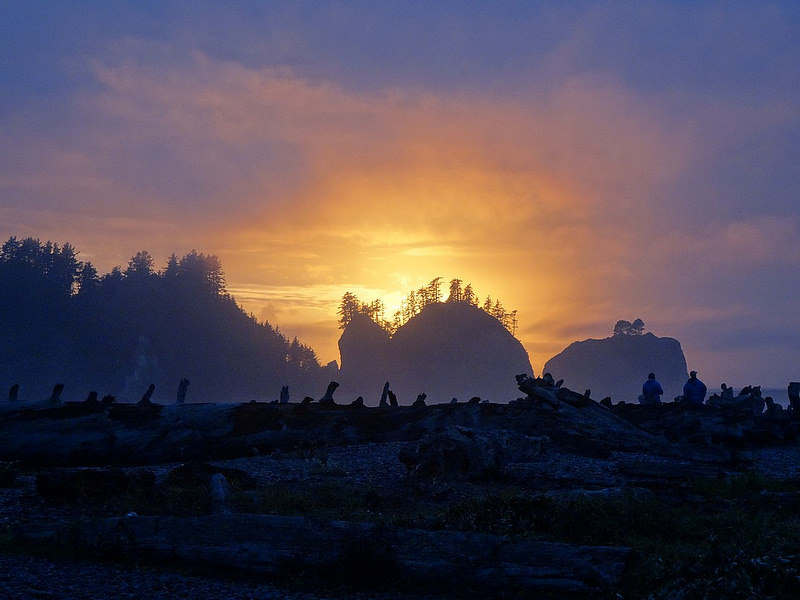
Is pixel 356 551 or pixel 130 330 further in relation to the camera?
pixel 130 330

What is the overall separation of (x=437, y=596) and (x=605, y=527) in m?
4.42

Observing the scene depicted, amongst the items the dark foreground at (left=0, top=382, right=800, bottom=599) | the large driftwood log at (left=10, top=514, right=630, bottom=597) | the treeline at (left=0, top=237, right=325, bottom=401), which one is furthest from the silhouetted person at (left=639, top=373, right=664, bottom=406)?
the treeline at (left=0, top=237, right=325, bottom=401)

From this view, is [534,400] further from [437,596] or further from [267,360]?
[267,360]

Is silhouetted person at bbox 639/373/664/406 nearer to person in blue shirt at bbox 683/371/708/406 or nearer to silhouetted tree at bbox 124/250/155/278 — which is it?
person in blue shirt at bbox 683/371/708/406

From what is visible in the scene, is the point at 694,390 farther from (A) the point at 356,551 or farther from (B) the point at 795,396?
(A) the point at 356,551

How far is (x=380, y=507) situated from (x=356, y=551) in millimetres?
5586

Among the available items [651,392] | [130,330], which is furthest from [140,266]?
[651,392]

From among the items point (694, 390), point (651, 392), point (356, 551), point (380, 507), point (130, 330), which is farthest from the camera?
point (130, 330)

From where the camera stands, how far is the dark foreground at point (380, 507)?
424 inches

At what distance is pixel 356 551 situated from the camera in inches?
452

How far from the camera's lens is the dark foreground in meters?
10.8

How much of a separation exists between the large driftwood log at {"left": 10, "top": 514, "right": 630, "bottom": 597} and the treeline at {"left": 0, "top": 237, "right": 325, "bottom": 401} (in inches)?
5443

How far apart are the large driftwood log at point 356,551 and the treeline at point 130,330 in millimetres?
138250

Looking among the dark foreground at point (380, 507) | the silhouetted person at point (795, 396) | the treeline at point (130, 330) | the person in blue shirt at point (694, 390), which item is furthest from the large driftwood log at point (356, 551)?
the treeline at point (130, 330)
